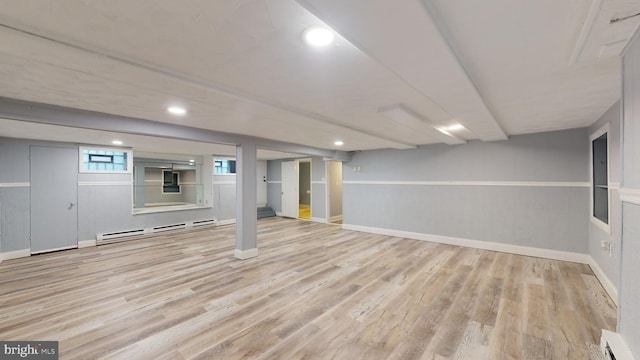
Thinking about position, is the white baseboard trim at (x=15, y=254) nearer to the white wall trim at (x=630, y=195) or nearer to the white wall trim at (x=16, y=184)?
the white wall trim at (x=16, y=184)

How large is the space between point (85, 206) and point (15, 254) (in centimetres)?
124

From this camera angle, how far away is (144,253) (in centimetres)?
486

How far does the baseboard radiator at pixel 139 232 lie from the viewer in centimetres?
556

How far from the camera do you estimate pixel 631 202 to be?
62.1 inches

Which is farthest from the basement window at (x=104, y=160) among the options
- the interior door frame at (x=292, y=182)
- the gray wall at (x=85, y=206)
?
the interior door frame at (x=292, y=182)

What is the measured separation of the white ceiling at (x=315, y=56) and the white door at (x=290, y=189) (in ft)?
19.4

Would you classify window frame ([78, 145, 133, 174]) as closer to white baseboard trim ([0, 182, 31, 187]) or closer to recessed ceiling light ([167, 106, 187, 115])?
white baseboard trim ([0, 182, 31, 187])

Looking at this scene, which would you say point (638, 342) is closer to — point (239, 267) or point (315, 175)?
point (239, 267)

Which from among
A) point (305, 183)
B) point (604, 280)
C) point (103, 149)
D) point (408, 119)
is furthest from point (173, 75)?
point (305, 183)

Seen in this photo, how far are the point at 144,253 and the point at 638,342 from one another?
6275 mm

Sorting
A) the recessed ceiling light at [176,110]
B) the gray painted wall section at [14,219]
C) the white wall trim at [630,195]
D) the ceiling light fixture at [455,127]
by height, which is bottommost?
the gray painted wall section at [14,219]

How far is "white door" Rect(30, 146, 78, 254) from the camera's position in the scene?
15.7ft

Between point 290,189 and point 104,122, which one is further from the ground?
point 104,122

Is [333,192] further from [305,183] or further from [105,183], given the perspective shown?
[105,183]
